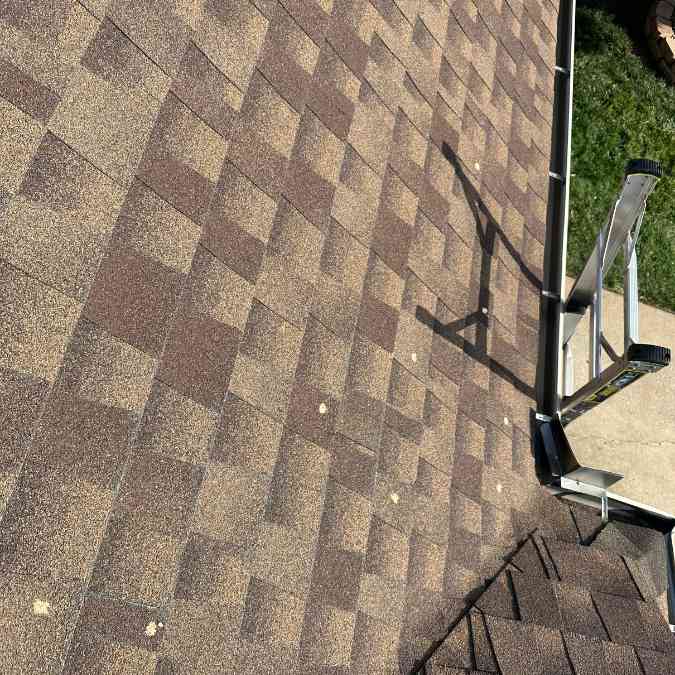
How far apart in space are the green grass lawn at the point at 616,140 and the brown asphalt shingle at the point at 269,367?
7.18 metres

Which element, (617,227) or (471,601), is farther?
(617,227)

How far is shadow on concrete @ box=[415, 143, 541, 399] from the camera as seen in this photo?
214 inches

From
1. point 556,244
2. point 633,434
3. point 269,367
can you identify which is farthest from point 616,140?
point 269,367

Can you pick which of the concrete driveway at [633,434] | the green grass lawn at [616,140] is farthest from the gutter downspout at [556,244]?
the green grass lawn at [616,140]

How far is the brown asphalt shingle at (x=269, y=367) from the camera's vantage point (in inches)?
113

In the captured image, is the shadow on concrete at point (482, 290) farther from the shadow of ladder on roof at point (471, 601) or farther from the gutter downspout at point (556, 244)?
the shadow of ladder on roof at point (471, 601)

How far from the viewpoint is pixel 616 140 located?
14.4 meters

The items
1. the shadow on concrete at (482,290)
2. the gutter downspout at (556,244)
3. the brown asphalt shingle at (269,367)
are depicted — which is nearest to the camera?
the brown asphalt shingle at (269,367)

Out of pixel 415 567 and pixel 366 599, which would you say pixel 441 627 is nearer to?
pixel 415 567

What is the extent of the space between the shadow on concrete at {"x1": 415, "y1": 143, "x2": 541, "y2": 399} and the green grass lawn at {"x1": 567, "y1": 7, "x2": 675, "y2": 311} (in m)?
6.22

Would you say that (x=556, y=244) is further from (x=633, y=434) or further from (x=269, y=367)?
(x=633, y=434)

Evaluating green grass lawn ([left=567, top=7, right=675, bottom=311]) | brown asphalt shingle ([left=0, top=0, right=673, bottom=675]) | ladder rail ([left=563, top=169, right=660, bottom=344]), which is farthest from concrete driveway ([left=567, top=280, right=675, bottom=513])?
brown asphalt shingle ([left=0, top=0, right=673, bottom=675])

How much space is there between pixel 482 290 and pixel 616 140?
393 inches

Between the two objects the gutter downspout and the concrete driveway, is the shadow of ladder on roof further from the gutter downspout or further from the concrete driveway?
the concrete driveway
